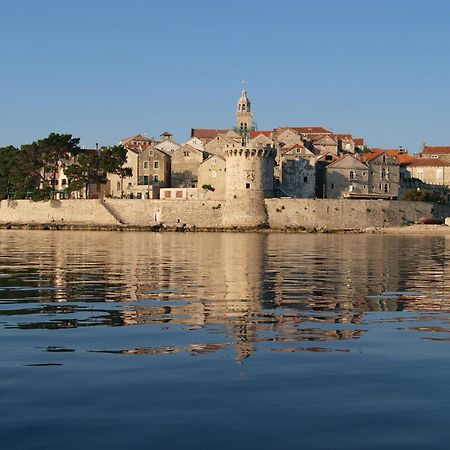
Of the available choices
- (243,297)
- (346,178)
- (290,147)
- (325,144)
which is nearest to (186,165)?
(290,147)

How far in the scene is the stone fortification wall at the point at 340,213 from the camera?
69.6m

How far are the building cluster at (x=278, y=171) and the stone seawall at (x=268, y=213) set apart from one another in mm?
2531

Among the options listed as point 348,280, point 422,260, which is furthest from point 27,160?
point 348,280

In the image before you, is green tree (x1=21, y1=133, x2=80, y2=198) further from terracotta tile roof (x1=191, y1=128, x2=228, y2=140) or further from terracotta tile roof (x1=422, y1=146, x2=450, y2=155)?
terracotta tile roof (x1=422, y1=146, x2=450, y2=155)

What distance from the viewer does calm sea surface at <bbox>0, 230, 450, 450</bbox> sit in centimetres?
638

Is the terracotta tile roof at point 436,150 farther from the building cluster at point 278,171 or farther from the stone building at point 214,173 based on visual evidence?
the stone building at point 214,173

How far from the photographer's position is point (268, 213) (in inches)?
2741

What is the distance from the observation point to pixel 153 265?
25.9 m

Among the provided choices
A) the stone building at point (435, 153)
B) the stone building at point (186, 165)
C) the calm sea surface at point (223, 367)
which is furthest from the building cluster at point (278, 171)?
the calm sea surface at point (223, 367)

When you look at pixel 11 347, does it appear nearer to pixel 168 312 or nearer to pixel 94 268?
pixel 168 312

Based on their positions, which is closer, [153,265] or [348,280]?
[348,280]

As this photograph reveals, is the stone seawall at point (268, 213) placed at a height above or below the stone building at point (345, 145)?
below

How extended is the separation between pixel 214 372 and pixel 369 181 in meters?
69.3

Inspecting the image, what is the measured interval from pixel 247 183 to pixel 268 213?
313 centimetres
